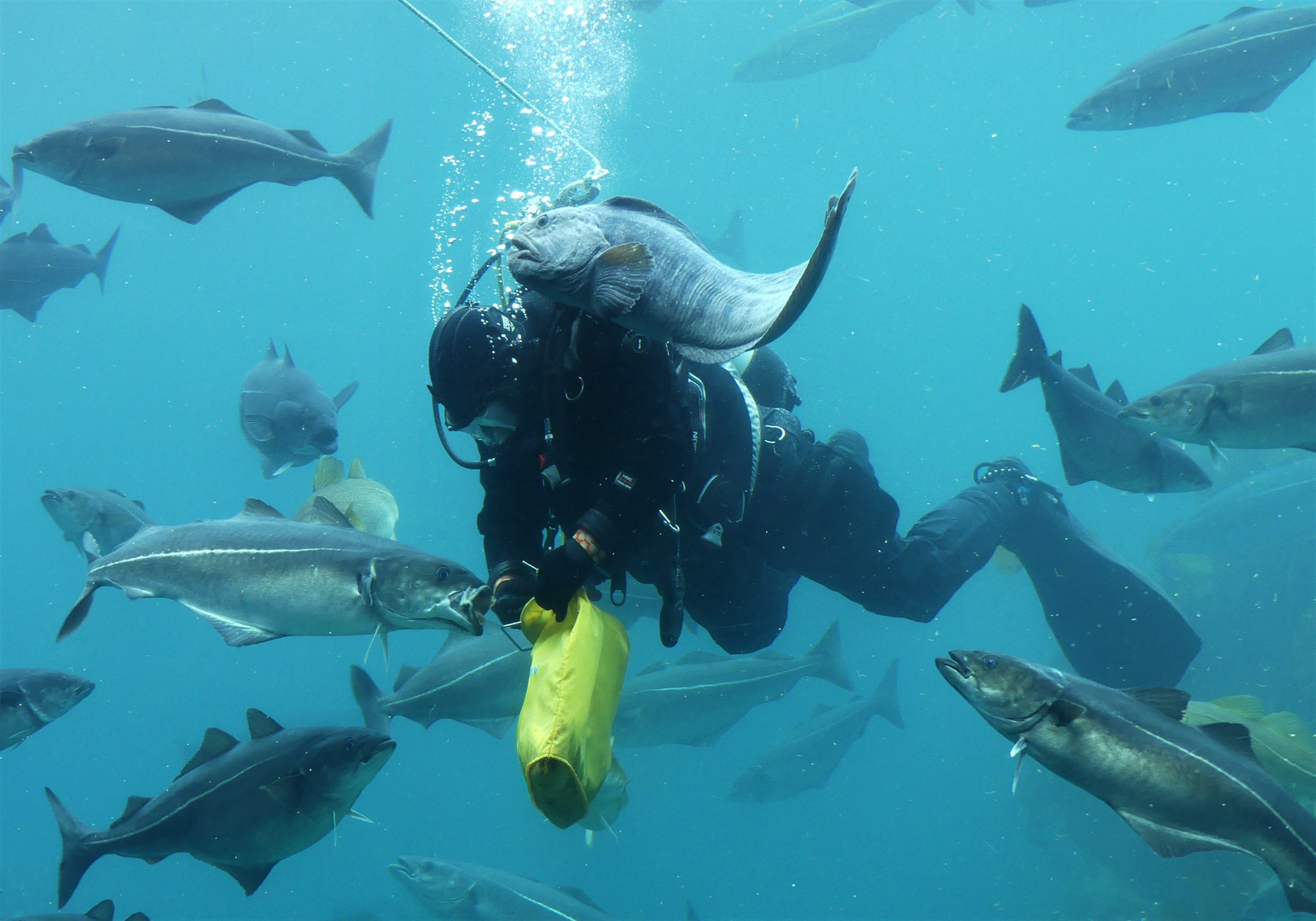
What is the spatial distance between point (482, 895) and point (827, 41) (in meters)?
18.7

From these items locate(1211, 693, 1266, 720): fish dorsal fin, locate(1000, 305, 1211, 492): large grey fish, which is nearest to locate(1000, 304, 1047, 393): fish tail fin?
locate(1000, 305, 1211, 492): large grey fish

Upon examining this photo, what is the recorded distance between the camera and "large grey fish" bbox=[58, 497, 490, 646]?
9.54ft

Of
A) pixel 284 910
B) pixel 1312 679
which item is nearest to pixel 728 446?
pixel 1312 679

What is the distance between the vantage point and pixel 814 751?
1052 centimetres

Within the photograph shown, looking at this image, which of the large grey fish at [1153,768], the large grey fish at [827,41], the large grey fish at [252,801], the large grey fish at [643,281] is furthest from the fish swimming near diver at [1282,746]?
the large grey fish at [827,41]

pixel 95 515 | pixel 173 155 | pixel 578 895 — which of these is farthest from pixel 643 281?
pixel 578 895

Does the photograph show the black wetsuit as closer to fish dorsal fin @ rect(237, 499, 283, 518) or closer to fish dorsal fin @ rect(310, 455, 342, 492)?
fish dorsal fin @ rect(237, 499, 283, 518)

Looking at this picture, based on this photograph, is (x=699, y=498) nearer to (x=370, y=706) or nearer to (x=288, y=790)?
(x=288, y=790)

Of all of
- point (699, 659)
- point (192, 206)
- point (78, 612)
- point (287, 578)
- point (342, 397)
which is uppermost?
point (192, 206)

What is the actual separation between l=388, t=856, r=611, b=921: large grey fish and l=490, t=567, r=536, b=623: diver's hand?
19.6 feet

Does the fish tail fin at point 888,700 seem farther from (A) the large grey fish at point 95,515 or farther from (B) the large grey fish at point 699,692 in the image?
(A) the large grey fish at point 95,515

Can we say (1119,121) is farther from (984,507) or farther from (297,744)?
(297,744)

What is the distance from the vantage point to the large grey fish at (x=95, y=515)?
5.96 metres

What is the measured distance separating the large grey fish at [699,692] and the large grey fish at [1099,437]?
13.4 ft
